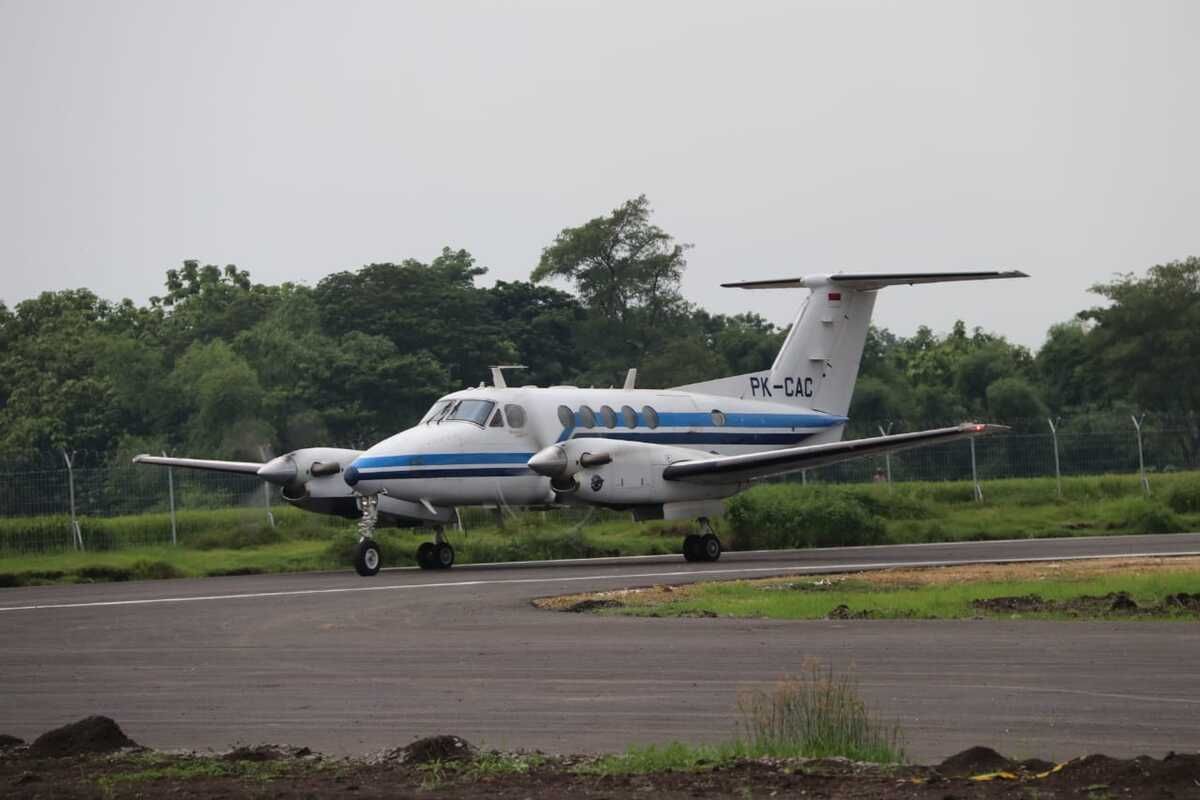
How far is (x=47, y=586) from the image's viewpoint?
29875 millimetres

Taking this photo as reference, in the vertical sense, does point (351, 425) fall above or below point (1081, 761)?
above

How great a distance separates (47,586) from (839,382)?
55.1 ft

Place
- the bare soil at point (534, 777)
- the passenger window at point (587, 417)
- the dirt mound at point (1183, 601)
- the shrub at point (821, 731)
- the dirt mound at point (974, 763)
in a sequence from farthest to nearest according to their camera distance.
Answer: the passenger window at point (587, 417) → the dirt mound at point (1183, 601) → the shrub at point (821, 731) → the dirt mound at point (974, 763) → the bare soil at point (534, 777)

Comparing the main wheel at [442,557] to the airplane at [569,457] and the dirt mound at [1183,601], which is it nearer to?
the airplane at [569,457]

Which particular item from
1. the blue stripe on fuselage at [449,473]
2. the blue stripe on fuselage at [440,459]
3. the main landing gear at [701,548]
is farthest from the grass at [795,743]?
the main landing gear at [701,548]

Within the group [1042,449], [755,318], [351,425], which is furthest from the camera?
[755,318]

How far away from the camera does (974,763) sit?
30.5 ft

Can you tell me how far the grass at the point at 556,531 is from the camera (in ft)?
109

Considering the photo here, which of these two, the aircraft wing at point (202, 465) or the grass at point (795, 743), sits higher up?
the aircraft wing at point (202, 465)

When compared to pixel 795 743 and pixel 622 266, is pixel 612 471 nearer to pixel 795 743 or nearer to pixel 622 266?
pixel 795 743

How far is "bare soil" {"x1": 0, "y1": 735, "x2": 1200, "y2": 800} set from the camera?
8789 millimetres

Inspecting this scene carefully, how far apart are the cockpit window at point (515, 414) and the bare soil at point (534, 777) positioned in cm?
2015

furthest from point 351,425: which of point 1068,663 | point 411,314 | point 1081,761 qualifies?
point 1081,761

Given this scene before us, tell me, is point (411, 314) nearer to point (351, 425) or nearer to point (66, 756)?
point (351, 425)
